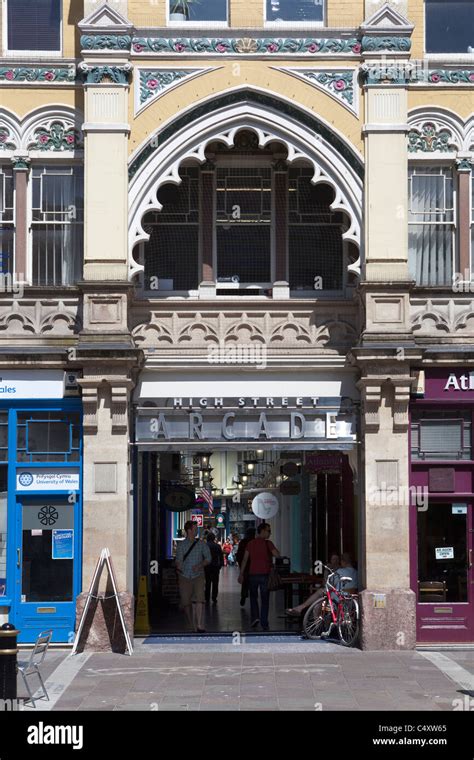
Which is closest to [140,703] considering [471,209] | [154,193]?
[154,193]

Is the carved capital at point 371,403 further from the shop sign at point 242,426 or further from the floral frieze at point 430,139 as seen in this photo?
the floral frieze at point 430,139

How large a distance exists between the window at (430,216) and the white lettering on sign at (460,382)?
187 cm

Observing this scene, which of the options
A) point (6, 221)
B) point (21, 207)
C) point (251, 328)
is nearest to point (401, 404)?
point (251, 328)

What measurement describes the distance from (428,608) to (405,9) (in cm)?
887

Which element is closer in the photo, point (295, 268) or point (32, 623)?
point (32, 623)

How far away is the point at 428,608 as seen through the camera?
1958 centimetres

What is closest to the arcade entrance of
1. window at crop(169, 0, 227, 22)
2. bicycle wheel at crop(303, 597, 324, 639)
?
bicycle wheel at crop(303, 597, 324, 639)

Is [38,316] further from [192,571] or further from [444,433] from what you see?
[444,433]

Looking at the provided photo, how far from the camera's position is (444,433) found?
19.9 m

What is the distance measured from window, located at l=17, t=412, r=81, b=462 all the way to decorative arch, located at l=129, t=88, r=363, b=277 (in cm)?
241

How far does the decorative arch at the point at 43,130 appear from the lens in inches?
791

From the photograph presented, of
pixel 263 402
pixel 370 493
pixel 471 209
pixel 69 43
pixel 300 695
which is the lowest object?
pixel 300 695

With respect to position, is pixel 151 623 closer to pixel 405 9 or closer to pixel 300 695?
pixel 300 695

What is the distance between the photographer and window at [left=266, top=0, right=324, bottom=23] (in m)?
20.2
